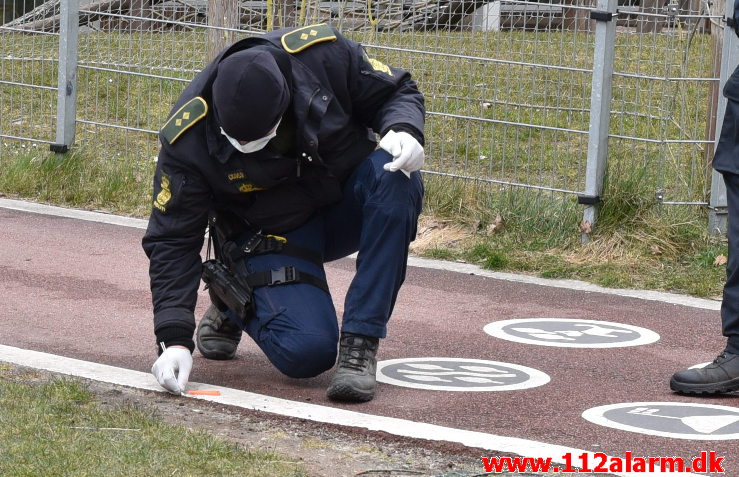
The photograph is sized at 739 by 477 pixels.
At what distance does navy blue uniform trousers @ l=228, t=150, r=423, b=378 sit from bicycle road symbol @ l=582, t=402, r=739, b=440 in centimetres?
83

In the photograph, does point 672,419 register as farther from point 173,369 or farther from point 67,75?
point 67,75

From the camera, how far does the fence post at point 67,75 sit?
8711 millimetres

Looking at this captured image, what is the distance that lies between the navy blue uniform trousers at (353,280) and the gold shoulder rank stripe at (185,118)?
579 mm

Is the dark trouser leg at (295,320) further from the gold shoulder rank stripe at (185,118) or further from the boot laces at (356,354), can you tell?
the gold shoulder rank stripe at (185,118)

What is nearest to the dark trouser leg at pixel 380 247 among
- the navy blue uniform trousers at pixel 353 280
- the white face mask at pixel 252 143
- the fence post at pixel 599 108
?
the navy blue uniform trousers at pixel 353 280

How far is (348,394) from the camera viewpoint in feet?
14.6

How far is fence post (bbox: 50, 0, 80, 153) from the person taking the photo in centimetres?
871

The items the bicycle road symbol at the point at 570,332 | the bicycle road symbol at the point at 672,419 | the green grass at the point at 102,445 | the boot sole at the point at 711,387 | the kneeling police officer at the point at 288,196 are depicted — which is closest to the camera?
the green grass at the point at 102,445

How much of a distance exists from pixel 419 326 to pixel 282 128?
154cm

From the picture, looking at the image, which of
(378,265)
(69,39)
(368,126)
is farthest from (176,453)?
(69,39)

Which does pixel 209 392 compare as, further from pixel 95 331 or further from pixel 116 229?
pixel 116 229

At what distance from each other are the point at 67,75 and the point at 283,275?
4.54m

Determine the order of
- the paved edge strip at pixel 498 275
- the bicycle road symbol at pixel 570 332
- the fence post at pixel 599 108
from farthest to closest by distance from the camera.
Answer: the fence post at pixel 599 108, the paved edge strip at pixel 498 275, the bicycle road symbol at pixel 570 332

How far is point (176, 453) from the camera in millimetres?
3748
